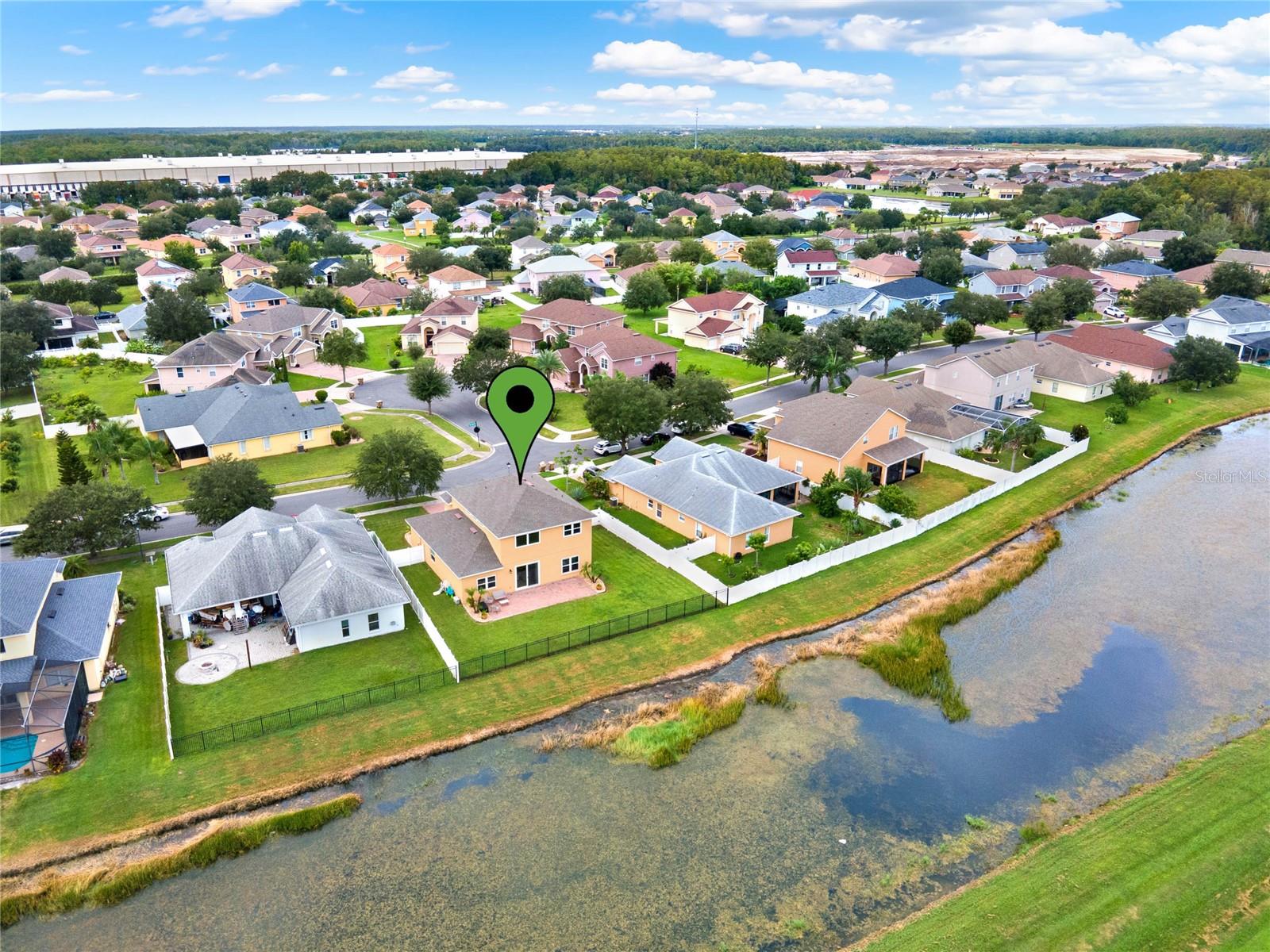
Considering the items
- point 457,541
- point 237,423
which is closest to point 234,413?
point 237,423

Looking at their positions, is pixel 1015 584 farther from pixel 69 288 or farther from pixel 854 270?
pixel 69 288

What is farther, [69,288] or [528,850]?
[69,288]

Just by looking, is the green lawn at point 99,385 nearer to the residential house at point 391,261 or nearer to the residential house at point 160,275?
the residential house at point 160,275

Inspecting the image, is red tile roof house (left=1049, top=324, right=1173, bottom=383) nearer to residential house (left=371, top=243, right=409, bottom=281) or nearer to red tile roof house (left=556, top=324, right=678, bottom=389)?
red tile roof house (left=556, top=324, right=678, bottom=389)

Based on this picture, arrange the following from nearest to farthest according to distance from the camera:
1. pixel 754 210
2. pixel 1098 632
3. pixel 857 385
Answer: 1. pixel 1098 632
2. pixel 857 385
3. pixel 754 210

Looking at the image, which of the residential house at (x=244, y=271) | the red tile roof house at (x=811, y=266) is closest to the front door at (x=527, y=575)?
the residential house at (x=244, y=271)

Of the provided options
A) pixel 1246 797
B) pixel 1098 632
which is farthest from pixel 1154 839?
pixel 1098 632
